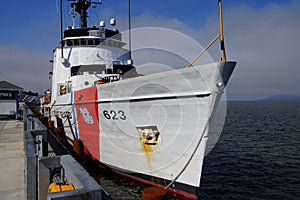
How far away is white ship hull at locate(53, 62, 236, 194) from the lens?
527 centimetres

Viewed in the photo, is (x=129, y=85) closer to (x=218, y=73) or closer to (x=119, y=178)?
(x=218, y=73)

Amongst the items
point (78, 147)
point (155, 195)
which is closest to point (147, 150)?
point (155, 195)

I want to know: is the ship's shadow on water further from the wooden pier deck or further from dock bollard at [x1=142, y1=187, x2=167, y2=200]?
the wooden pier deck

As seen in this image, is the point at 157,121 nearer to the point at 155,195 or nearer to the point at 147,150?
the point at 147,150

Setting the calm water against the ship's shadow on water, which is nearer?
the calm water

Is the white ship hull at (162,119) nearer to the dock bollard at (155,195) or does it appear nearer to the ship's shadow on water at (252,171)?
the dock bollard at (155,195)

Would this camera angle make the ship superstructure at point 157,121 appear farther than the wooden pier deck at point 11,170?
Yes

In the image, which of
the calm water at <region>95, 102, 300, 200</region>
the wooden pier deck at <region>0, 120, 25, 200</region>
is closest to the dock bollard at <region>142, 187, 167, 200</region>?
the wooden pier deck at <region>0, 120, 25, 200</region>

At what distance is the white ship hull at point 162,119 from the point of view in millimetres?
5270

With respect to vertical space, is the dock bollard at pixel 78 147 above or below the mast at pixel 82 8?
below

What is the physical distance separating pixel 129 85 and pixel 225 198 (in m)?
4.55

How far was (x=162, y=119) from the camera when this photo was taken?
5.92 m

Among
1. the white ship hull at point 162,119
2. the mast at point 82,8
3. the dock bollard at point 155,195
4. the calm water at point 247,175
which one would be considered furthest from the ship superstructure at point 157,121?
the mast at point 82,8

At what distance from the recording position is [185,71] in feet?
17.4
